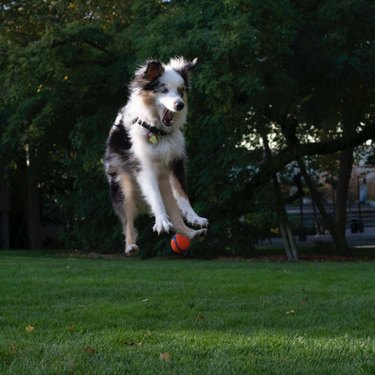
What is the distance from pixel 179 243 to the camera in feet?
11.1

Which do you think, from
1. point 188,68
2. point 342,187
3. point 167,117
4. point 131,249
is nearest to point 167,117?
point 167,117

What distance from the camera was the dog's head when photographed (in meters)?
3.25

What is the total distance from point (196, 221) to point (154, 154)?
1.16 feet

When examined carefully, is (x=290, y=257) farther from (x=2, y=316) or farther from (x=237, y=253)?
(x=2, y=316)

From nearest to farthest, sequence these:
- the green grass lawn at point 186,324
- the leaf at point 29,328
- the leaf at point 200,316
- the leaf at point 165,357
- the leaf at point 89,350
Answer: the green grass lawn at point 186,324 < the leaf at point 165,357 < the leaf at point 89,350 < the leaf at point 29,328 < the leaf at point 200,316

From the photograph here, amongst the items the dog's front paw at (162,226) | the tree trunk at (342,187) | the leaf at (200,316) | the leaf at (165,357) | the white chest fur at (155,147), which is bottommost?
the leaf at (165,357)

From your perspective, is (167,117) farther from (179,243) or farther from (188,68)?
(179,243)

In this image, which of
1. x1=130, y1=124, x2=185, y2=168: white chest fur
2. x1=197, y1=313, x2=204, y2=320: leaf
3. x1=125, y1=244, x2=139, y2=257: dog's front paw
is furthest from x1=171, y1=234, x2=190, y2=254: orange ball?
x1=197, y1=313, x2=204, y2=320: leaf

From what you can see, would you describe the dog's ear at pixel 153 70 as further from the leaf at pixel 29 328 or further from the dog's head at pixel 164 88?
the leaf at pixel 29 328

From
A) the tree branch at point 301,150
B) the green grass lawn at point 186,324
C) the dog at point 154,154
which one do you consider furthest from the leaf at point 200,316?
the tree branch at point 301,150

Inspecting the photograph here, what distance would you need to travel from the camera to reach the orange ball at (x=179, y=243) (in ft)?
11.0

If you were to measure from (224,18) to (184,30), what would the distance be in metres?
1.01

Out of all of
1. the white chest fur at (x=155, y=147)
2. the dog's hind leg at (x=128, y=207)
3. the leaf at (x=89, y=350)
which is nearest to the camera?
the white chest fur at (x=155, y=147)

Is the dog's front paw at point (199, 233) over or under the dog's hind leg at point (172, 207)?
under
